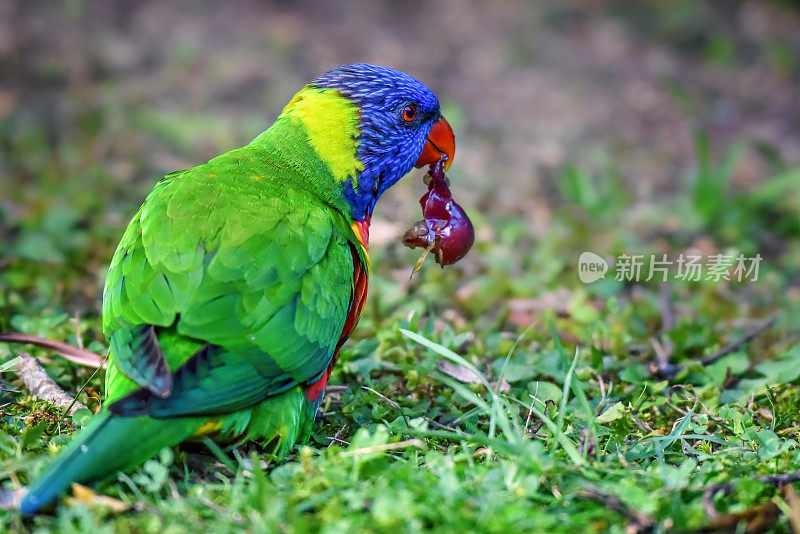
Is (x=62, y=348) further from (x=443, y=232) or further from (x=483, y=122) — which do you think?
(x=483, y=122)

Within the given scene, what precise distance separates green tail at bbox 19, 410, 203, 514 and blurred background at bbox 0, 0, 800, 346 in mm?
1433

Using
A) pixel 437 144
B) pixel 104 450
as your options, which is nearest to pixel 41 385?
pixel 104 450

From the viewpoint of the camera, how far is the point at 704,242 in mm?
5035

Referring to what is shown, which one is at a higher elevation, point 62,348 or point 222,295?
point 222,295

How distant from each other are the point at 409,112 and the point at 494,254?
1653 mm

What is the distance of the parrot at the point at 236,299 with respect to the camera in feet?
7.32

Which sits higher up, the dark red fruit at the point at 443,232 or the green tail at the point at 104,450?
the dark red fruit at the point at 443,232

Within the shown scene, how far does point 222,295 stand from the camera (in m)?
2.41

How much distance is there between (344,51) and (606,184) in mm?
2853

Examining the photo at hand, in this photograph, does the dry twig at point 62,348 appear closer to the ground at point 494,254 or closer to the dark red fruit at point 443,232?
the ground at point 494,254

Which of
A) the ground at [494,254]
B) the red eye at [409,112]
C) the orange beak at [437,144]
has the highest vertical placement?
the red eye at [409,112]

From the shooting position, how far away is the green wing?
2314 mm

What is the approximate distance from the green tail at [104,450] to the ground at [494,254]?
7 cm

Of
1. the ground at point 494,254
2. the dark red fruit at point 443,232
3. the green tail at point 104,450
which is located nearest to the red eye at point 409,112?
the dark red fruit at point 443,232
